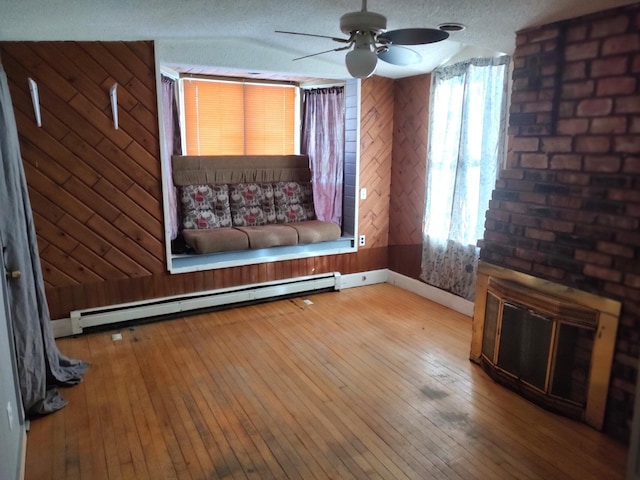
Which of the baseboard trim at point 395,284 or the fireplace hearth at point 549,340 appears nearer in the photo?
the fireplace hearth at point 549,340

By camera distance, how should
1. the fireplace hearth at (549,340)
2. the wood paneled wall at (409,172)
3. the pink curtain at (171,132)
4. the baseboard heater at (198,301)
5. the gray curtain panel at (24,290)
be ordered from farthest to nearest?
the wood paneled wall at (409,172) < the pink curtain at (171,132) < the baseboard heater at (198,301) < the fireplace hearth at (549,340) < the gray curtain panel at (24,290)

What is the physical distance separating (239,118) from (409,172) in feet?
6.70

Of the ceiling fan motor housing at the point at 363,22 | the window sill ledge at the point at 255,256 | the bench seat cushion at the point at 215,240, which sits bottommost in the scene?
the window sill ledge at the point at 255,256

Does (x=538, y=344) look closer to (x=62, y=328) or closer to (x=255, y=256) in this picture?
(x=255, y=256)

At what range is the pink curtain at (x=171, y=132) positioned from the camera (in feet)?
14.7

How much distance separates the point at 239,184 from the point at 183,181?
631mm

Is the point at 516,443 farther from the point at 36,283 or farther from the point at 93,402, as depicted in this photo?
the point at 36,283

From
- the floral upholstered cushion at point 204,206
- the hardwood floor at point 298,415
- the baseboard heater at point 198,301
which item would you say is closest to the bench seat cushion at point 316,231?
the baseboard heater at point 198,301

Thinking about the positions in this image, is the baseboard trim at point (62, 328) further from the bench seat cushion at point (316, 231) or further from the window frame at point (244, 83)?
the bench seat cushion at point (316, 231)

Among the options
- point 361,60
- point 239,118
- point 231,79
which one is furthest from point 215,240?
point 361,60

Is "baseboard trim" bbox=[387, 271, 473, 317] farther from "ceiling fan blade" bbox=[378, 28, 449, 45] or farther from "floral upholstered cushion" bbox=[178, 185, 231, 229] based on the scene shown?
"ceiling fan blade" bbox=[378, 28, 449, 45]

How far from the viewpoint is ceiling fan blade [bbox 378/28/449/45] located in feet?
7.68

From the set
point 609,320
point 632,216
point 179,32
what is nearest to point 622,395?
point 609,320

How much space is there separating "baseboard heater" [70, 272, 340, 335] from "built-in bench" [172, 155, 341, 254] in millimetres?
415
